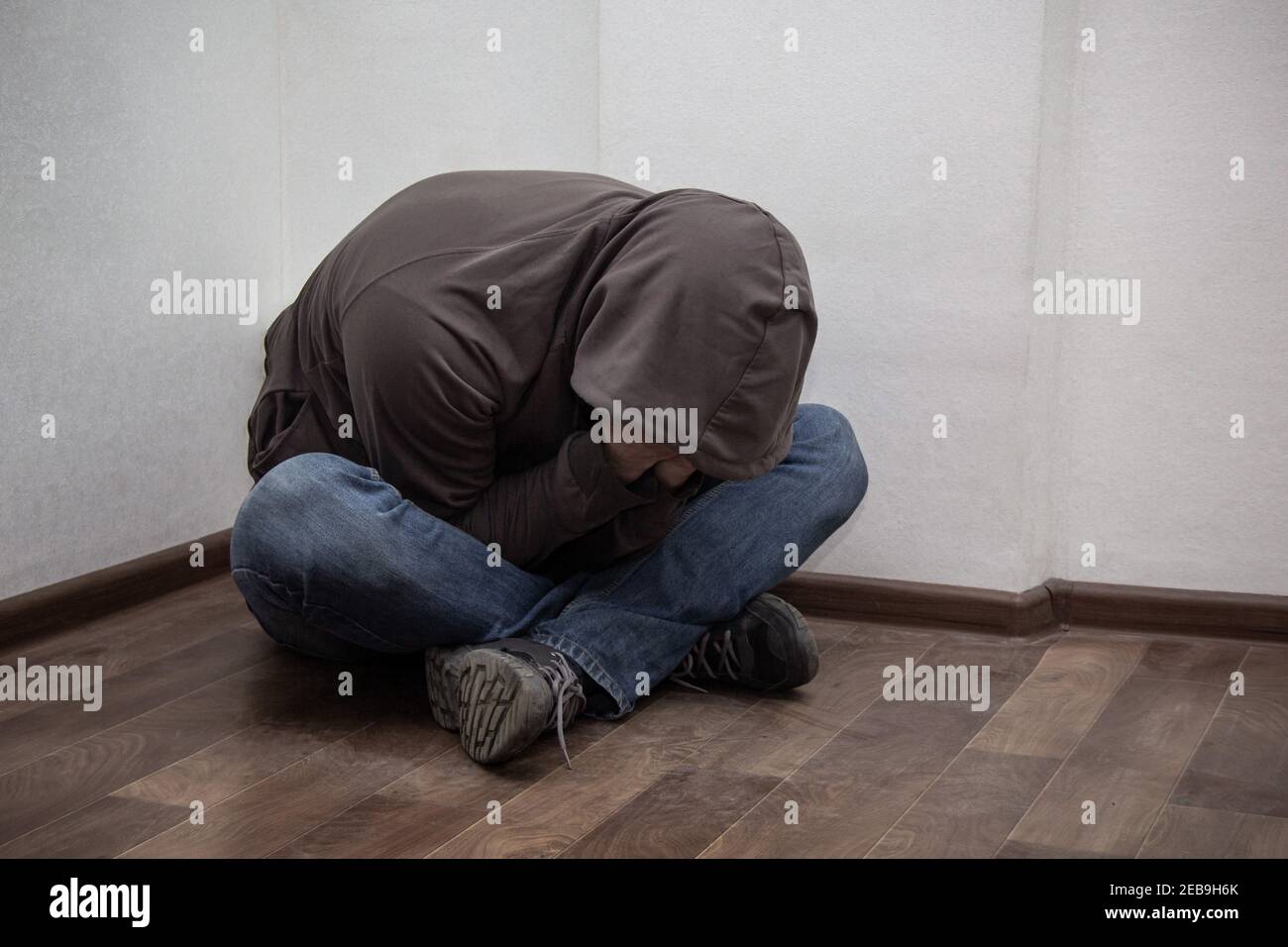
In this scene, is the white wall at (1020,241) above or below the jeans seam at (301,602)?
above

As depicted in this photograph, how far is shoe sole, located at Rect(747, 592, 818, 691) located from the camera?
157 cm

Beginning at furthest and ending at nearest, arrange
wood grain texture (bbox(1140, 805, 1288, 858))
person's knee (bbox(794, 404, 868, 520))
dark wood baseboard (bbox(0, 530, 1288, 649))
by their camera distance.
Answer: dark wood baseboard (bbox(0, 530, 1288, 649)) → person's knee (bbox(794, 404, 868, 520)) → wood grain texture (bbox(1140, 805, 1288, 858))

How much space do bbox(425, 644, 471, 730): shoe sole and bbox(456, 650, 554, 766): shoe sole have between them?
0.04 m

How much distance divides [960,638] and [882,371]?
15.8 inches

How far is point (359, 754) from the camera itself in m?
1.40

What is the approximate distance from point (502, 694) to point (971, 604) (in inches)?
31.7

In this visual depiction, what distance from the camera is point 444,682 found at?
4.78ft

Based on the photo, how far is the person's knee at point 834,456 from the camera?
170cm

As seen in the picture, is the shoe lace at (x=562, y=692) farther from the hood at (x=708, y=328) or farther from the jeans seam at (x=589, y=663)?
the hood at (x=708, y=328)

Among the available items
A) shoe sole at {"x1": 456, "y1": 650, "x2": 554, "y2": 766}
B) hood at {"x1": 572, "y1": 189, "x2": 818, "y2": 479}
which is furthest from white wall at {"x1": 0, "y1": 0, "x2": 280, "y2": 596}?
hood at {"x1": 572, "y1": 189, "x2": 818, "y2": 479}

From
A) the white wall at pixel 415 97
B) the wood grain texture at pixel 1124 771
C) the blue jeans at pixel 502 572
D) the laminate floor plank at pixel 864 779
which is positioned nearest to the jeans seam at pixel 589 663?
the blue jeans at pixel 502 572

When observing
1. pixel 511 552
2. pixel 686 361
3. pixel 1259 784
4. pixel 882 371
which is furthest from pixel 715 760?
pixel 882 371

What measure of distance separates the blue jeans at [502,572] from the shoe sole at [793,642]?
4 centimetres

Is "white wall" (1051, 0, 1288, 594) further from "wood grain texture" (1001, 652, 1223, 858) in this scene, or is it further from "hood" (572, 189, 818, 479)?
"hood" (572, 189, 818, 479)
